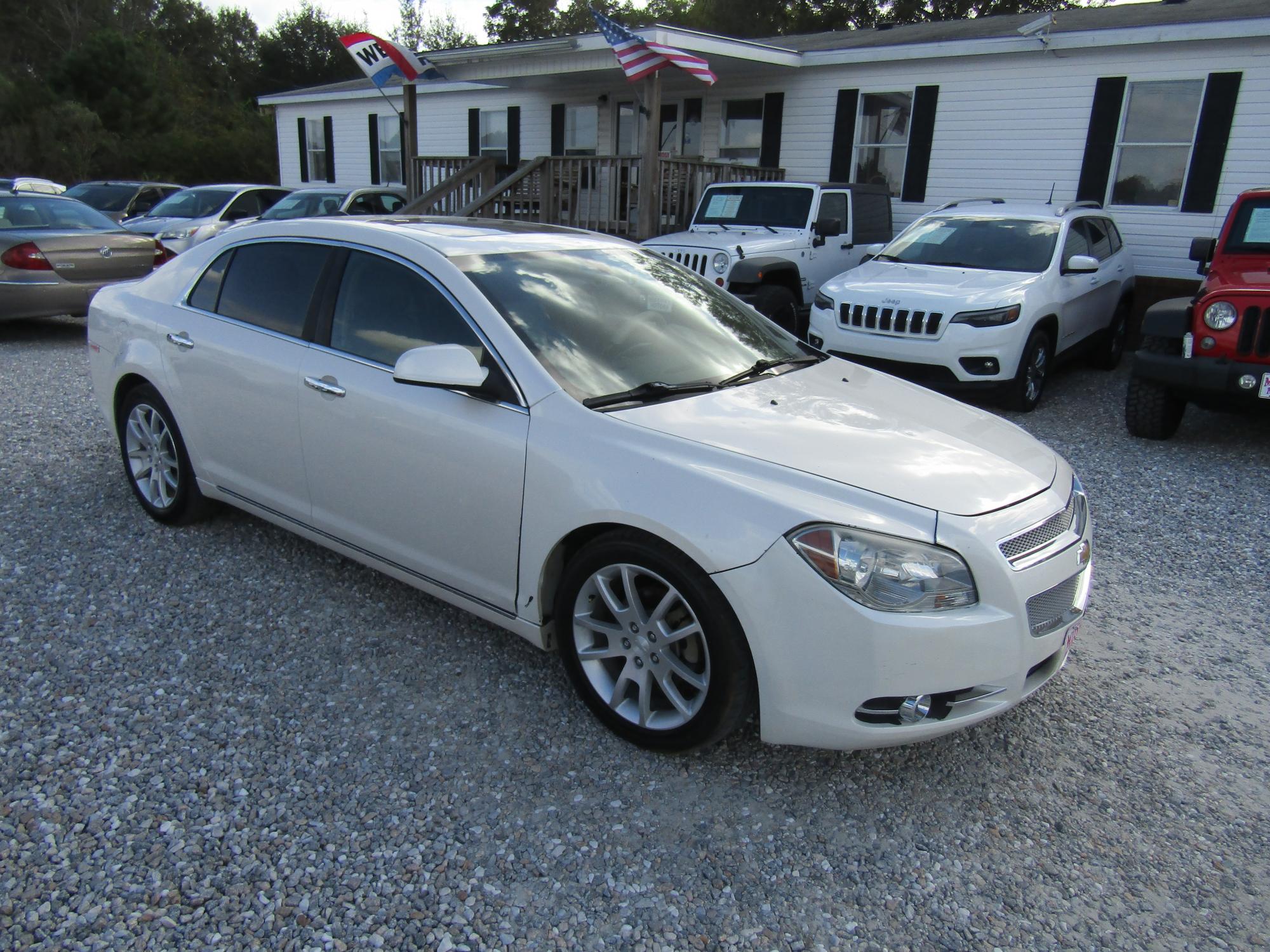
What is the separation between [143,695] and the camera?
3133 millimetres

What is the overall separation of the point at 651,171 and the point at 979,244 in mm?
4796

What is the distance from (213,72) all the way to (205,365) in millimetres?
61304

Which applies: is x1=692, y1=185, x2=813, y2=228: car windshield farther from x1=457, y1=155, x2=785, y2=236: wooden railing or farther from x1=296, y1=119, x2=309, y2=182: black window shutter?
x1=296, y1=119, x2=309, y2=182: black window shutter

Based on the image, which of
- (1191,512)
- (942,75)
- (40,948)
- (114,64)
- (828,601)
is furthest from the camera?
(114,64)

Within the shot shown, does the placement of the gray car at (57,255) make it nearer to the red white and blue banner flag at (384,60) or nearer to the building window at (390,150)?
the red white and blue banner flag at (384,60)

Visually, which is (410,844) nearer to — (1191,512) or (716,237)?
(1191,512)

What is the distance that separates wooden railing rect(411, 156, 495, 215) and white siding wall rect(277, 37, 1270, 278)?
9.21 feet

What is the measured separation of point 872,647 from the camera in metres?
2.43

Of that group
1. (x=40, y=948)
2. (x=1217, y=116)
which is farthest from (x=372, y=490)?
(x=1217, y=116)

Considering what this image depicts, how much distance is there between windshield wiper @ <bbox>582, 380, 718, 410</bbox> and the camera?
299 cm

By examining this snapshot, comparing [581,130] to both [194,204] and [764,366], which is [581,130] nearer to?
[194,204]

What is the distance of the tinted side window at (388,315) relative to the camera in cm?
326

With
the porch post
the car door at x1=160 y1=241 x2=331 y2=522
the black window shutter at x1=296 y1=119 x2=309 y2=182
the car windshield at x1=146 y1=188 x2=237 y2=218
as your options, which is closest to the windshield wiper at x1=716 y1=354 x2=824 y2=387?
the car door at x1=160 y1=241 x2=331 y2=522

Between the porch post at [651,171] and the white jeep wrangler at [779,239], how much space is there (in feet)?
3.62
